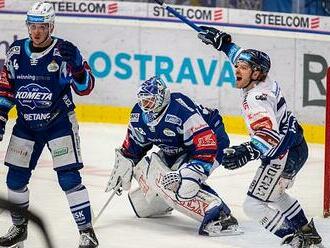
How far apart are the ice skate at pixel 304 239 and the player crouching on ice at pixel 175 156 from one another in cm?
64

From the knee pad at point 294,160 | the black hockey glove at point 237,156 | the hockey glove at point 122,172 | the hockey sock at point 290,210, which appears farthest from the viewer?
the hockey glove at point 122,172

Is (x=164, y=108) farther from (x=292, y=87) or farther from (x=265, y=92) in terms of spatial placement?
(x=292, y=87)

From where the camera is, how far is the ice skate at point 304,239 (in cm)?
559

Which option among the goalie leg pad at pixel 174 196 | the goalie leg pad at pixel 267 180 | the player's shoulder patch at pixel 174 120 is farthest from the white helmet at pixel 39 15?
the goalie leg pad at pixel 267 180

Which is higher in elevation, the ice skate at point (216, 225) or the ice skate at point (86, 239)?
the ice skate at point (86, 239)

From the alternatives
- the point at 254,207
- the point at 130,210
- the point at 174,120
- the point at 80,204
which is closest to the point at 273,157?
the point at 254,207

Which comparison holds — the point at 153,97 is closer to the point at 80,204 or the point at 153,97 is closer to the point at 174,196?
the point at 174,196

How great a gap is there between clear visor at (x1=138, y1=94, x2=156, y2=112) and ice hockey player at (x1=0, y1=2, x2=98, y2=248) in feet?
1.95

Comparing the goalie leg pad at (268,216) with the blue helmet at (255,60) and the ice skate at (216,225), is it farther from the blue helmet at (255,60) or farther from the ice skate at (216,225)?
the blue helmet at (255,60)

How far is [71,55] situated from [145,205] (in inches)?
60.0

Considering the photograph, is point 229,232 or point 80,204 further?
point 229,232

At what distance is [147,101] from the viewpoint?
6008 mm

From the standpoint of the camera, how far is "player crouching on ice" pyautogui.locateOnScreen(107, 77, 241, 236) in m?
6.01

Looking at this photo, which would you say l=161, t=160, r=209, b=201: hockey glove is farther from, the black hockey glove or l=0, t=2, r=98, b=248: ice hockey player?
the black hockey glove
